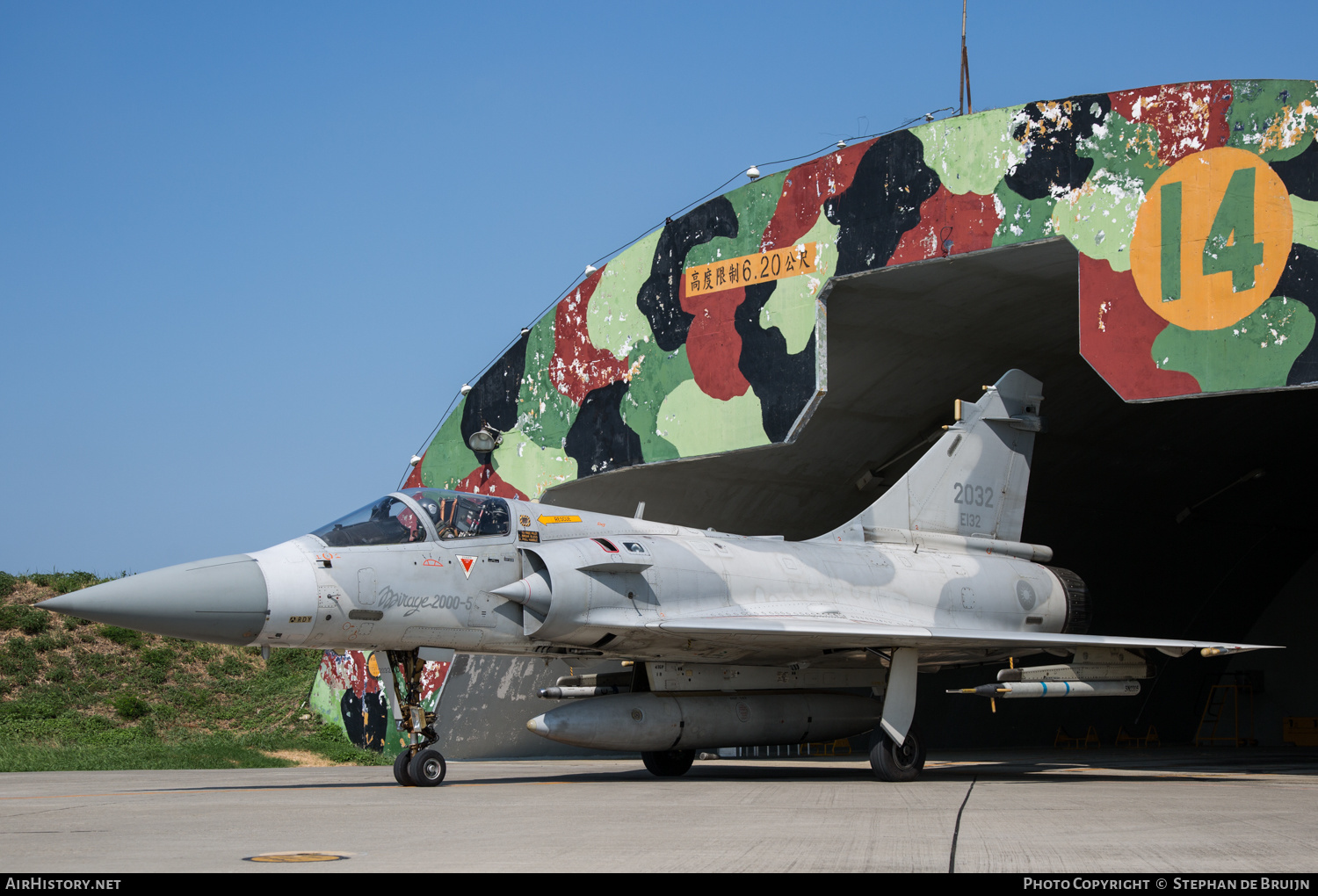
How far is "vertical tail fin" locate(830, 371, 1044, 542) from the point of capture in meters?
14.0

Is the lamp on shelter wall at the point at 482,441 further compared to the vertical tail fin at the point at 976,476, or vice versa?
the lamp on shelter wall at the point at 482,441

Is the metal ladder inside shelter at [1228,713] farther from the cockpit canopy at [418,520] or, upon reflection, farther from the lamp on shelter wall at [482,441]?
the cockpit canopy at [418,520]

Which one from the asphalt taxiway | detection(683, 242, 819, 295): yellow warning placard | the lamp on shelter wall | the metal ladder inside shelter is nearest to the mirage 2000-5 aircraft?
the asphalt taxiway

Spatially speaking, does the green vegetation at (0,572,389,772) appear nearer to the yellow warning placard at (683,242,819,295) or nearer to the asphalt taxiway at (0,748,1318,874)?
the asphalt taxiway at (0,748,1318,874)

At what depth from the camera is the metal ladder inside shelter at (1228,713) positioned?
81.8 feet

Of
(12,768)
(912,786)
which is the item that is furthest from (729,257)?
(12,768)

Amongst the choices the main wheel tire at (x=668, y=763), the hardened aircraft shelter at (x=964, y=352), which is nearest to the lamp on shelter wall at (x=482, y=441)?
the hardened aircraft shelter at (x=964, y=352)

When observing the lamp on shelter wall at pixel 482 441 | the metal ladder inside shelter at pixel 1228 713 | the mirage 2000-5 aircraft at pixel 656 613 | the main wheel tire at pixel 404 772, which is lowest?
the metal ladder inside shelter at pixel 1228 713

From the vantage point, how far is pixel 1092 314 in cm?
1291

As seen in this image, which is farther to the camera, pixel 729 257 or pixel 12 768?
pixel 729 257

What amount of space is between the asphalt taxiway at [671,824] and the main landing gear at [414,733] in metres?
0.20

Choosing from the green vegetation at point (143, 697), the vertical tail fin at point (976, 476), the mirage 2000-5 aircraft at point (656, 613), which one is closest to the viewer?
the mirage 2000-5 aircraft at point (656, 613)

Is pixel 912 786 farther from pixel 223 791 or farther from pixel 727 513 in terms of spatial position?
pixel 727 513

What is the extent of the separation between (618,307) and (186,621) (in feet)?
31.0
